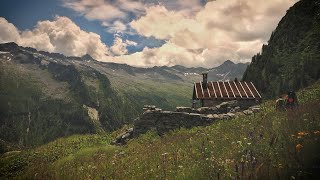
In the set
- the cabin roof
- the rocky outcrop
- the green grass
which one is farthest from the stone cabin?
the green grass

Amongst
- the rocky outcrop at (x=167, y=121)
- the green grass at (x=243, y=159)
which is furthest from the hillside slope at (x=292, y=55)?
the green grass at (x=243, y=159)

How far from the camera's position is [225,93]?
133ft

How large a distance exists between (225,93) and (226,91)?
55 cm

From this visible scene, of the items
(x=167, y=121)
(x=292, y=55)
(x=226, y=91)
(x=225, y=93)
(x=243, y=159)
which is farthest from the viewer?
(x=292, y=55)

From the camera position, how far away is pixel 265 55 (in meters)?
53.6

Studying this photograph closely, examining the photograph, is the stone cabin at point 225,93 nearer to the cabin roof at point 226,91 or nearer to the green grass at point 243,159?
the cabin roof at point 226,91

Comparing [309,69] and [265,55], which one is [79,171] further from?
[265,55]

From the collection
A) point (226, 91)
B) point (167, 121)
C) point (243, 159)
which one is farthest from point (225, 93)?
point (243, 159)

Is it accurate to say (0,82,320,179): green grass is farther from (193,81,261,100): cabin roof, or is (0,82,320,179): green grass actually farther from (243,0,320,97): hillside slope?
(243,0,320,97): hillside slope

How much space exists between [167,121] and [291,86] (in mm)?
23720

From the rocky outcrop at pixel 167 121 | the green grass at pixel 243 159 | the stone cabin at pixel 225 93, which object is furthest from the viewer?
the stone cabin at pixel 225 93

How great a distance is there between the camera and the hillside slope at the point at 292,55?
39.7m

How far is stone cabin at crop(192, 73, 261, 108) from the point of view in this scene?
3909 cm

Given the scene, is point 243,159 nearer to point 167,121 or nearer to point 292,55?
point 167,121
